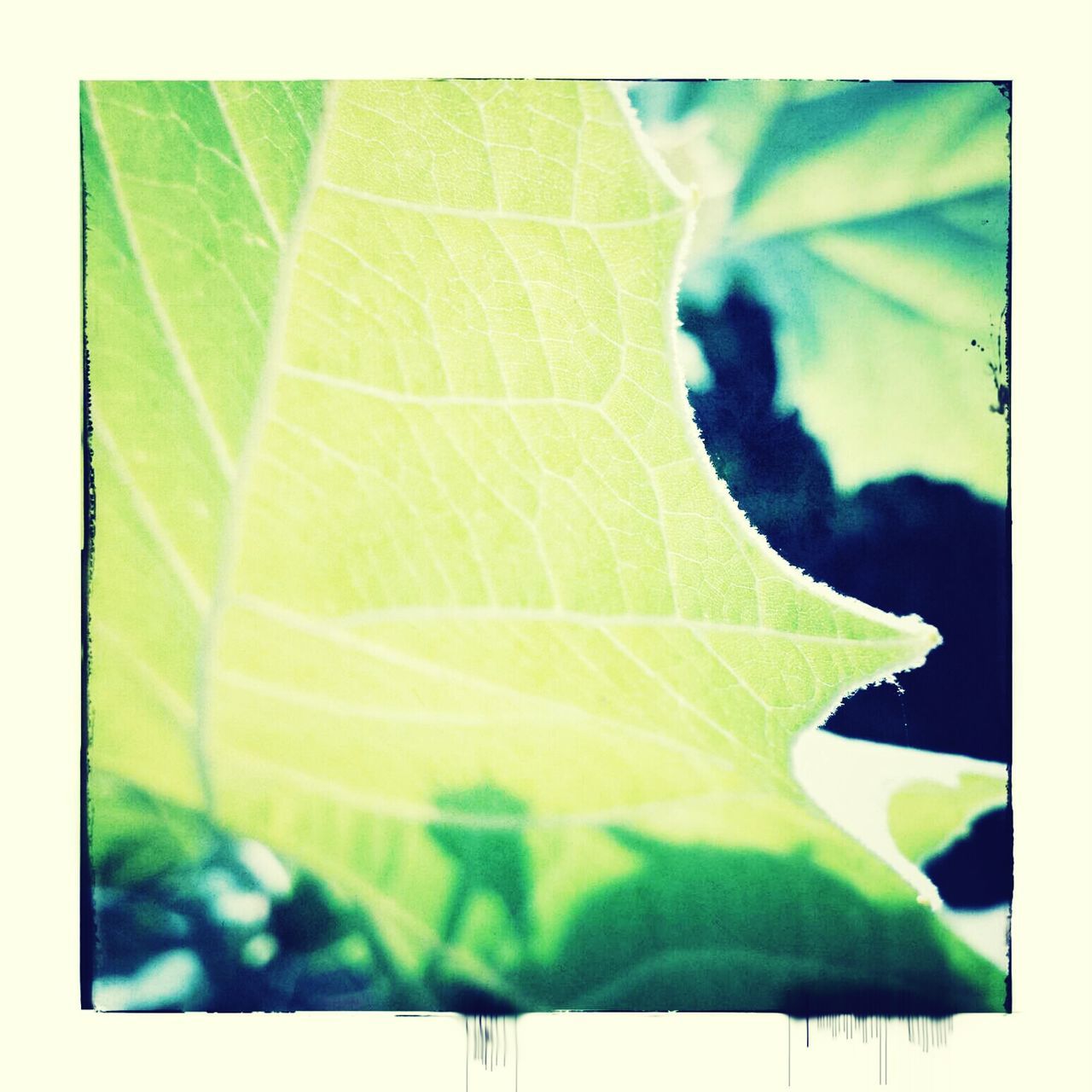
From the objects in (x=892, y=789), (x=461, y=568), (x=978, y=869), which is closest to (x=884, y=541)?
(x=892, y=789)

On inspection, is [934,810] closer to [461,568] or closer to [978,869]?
[978,869]

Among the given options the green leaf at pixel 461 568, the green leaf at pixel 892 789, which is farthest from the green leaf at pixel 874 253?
the green leaf at pixel 892 789

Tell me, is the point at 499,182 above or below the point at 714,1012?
above

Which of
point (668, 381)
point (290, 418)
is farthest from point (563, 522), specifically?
point (290, 418)

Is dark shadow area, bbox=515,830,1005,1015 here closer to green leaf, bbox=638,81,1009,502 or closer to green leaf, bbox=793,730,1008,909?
green leaf, bbox=793,730,1008,909

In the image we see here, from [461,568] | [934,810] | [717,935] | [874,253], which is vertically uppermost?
[874,253]

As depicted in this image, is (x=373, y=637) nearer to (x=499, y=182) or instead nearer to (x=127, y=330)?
(x=127, y=330)

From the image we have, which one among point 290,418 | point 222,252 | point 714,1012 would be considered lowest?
point 714,1012
